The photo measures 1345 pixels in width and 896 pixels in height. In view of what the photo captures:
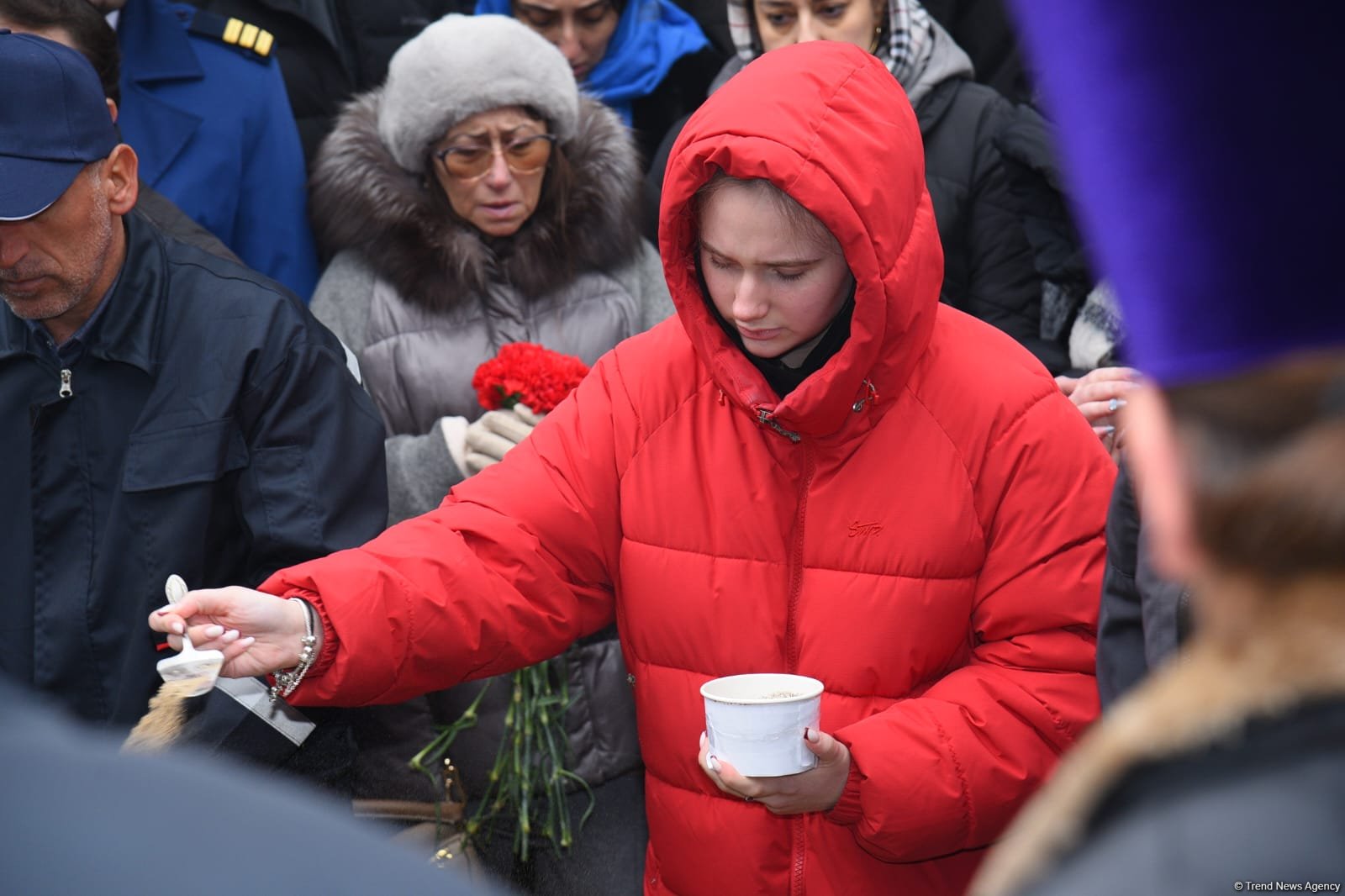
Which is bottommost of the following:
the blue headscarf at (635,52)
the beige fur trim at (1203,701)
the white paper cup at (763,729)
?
the white paper cup at (763,729)

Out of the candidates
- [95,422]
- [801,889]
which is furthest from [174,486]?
[801,889]

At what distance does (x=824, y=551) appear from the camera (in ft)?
8.68

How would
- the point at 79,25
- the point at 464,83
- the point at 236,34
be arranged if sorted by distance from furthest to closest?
1. the point at 236,34
2. the point at 464,83
3. the point at 79,25

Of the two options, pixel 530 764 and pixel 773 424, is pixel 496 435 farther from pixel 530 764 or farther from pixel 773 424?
pixel 773 424

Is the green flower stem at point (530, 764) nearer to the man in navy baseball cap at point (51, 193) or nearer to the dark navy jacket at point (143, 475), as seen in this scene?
the dark navy jacket at point (143, 475)

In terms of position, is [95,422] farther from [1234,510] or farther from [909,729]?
[1234,510]

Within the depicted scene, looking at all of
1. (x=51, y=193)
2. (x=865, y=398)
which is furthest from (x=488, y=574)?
(x=51, y=193)

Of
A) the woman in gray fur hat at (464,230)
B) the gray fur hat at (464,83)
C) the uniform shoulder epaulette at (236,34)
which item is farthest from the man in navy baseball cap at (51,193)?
the uniform shoulder epaulette at (236,34)

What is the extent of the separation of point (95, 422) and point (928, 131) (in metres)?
2.29

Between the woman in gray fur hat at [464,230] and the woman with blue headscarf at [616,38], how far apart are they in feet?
1.67

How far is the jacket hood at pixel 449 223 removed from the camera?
12.9ft

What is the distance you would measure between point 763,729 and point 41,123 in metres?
2.00

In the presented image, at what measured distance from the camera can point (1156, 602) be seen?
2.27 meters

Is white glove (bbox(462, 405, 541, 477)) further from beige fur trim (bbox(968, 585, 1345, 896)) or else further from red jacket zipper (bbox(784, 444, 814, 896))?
beige fur trim (bbox(968, 585, 1345, 896))
